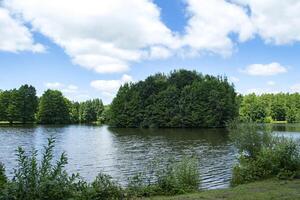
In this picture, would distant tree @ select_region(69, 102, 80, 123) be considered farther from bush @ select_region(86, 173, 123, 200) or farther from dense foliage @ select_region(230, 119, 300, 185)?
bush @ select_region(86, 173, 123, 200)

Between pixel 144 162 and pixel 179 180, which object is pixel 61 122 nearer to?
pixel 144 162

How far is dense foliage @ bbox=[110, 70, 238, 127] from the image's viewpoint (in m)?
96.3

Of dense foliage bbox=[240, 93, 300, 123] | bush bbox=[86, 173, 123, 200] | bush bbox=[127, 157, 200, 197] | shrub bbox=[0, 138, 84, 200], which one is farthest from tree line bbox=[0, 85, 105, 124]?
shrub bbox=[0, 138, 84, 200]

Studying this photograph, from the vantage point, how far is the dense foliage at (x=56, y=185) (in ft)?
28.7

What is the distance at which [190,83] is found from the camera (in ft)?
349

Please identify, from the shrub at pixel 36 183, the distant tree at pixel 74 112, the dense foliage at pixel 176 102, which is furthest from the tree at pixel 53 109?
the shrub at pixel 36 183

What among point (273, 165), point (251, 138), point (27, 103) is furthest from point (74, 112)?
point (273, 165)

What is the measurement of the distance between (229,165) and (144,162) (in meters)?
7.62

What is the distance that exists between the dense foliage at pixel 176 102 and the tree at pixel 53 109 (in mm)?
25287

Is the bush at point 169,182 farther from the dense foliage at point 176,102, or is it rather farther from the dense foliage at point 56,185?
the dense foliage at point 176,102

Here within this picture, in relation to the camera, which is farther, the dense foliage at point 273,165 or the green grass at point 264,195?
the dense foliage at point 273,165

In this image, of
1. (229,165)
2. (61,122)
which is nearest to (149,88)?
(61,122)

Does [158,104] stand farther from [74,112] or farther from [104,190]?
[104,190]

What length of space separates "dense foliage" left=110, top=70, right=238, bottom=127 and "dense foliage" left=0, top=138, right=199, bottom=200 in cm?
8213
